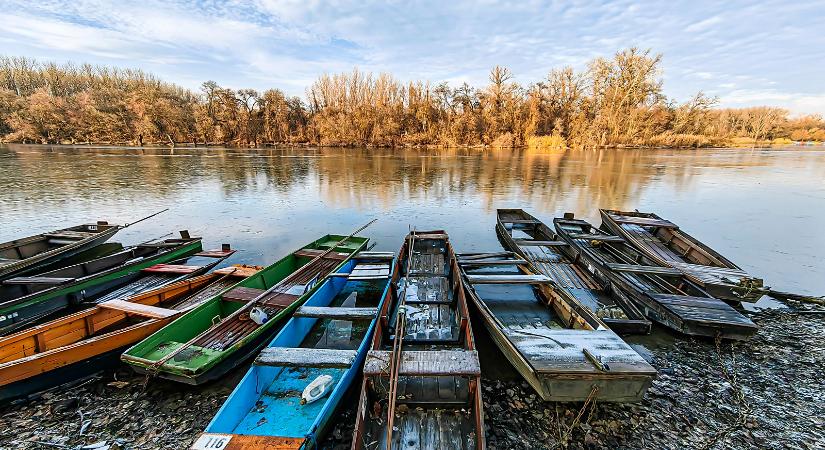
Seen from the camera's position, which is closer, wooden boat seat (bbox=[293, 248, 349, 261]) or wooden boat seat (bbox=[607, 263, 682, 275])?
wooden boat seat (bbox=[607, 263, 682, 275])

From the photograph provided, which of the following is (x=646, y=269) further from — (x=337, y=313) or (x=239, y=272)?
(x=239, y=272)

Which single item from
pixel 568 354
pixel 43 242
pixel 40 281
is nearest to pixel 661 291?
pixel 568 354

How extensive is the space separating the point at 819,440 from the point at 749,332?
7.05 feet

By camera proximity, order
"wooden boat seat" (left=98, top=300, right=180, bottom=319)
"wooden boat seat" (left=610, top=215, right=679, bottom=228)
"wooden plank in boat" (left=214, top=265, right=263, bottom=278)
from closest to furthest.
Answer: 1. "wooden boat seat" (left=98, top=300, right=180, bottom=319)
2. "wooden plank in boat" (left=214, top=265, right=263, bottom=278)
3. "wooden boat seat" (left=610, top=215, right=679, bottom=228)

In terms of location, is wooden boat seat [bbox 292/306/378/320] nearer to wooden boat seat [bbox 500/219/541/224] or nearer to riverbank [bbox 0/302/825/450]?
riverbank [bbox 0/302/825/450]

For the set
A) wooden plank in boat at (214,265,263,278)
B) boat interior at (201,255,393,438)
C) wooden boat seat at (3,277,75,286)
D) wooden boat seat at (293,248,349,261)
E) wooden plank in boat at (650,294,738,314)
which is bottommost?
boat interior at (201,255,393,438)

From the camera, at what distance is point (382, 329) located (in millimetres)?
5988

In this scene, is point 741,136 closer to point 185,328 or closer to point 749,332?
point 749,332

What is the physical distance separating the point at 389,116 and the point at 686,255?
174 ft

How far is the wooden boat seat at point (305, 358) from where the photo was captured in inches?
193

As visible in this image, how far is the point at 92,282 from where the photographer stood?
7988mm

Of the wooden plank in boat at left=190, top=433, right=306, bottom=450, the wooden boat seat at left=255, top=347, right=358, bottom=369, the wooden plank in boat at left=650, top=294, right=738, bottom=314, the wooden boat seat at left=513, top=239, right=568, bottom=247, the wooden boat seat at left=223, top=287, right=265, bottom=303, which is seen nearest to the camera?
the wooden plank in boat at left=190, top=433, right=306, bottom=450

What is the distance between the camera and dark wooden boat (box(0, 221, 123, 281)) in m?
8.50

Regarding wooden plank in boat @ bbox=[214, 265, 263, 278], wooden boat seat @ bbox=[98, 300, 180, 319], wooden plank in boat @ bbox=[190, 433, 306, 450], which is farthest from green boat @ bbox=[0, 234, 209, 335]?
wooden plank in boat @ bbox=[190, 433, 306, 450]
